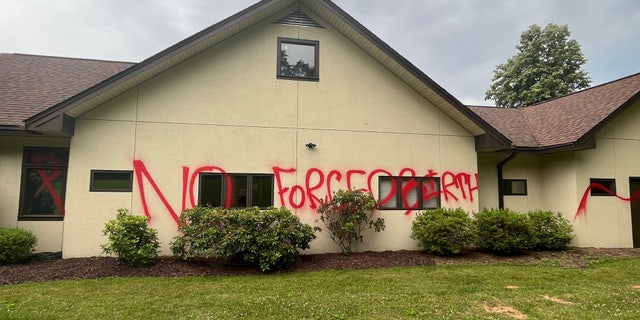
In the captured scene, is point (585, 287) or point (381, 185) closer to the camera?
point (585, 287)

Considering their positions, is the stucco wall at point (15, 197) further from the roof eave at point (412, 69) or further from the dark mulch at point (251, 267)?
the roof eave at point (412, 69)

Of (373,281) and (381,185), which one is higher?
(381,185)

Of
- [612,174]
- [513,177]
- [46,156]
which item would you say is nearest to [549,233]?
[513,177]

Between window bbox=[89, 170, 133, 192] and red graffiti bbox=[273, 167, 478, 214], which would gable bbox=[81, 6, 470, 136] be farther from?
window bbox=[89, 170, 133, 192]

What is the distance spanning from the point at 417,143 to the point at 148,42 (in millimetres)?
18959

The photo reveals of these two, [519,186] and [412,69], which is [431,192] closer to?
[412,69]

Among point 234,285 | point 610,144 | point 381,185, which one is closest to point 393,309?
point 234,285

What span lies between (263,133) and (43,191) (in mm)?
5420

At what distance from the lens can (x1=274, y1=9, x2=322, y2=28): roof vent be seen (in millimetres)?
9195

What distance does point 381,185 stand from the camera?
9.32 m

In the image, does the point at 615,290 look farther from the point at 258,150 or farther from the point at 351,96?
the point at 258,150

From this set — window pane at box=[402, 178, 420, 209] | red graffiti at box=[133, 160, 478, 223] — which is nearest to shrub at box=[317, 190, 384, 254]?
red graffiti at box=[133, 160, 478, 223]

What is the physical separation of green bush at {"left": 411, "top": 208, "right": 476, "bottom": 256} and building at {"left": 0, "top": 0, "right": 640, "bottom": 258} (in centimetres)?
69

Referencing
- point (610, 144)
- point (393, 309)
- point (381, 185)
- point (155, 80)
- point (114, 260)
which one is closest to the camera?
point (393, 309)
